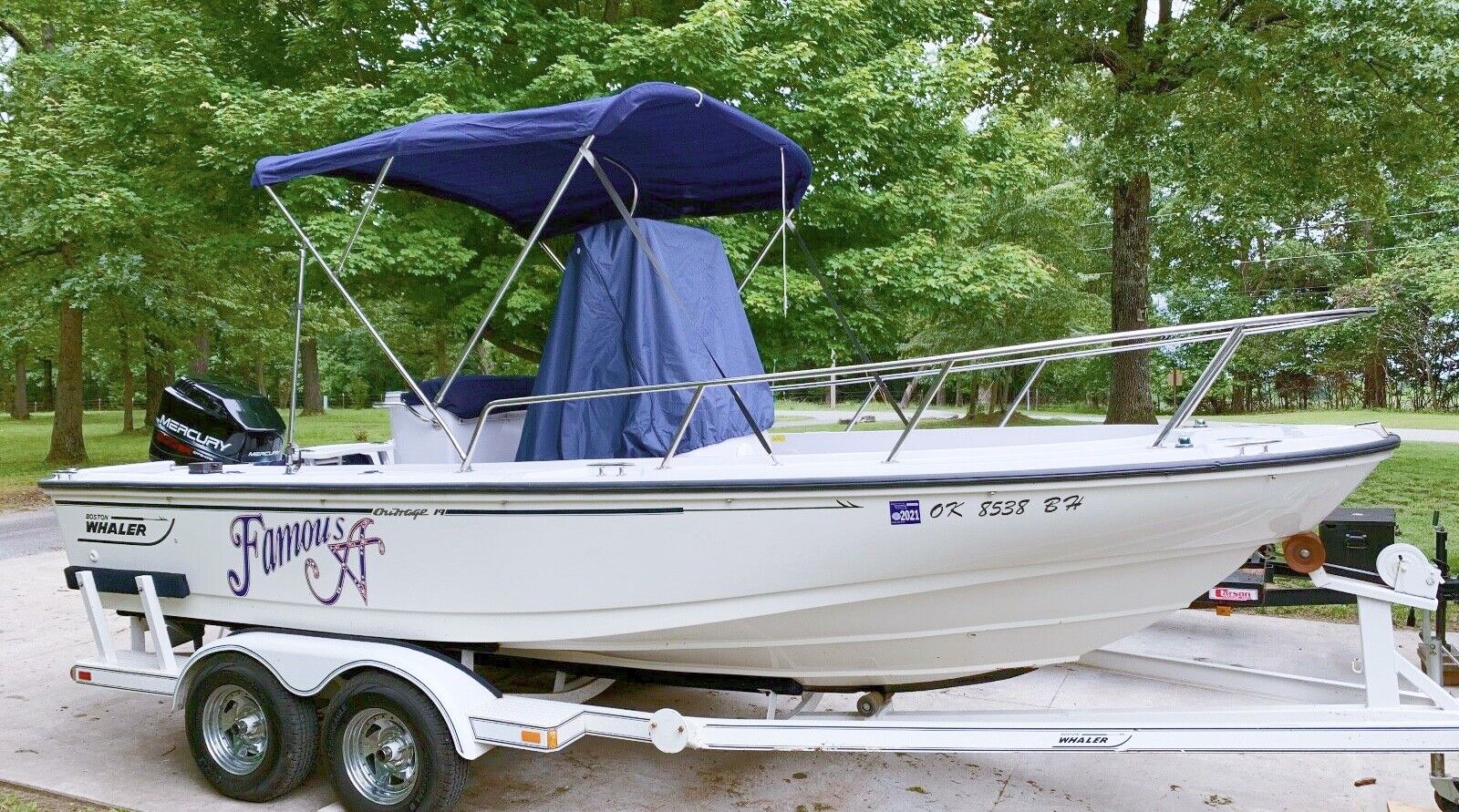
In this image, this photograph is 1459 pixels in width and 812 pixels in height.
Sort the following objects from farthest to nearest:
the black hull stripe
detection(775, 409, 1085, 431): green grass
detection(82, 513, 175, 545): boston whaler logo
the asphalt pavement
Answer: the asphalt pavement → detection(775, 409, 1085, 431): green grass → detection(82, 513, 175, 545): boston whaler logo → the black hull stripe

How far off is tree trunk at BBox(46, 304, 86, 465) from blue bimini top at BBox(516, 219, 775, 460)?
15.2 m

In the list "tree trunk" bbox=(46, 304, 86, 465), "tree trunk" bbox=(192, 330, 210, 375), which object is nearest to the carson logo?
"tree trunk" bbox=(46, 304, 86, 465)

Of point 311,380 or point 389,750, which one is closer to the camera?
point 389,750

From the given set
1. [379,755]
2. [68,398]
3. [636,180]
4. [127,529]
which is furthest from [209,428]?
[68,398]

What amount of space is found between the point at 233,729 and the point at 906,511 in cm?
294

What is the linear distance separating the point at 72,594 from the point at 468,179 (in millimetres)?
5372

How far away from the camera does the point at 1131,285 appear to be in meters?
11.6

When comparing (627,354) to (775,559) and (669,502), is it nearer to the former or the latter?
(669,502)

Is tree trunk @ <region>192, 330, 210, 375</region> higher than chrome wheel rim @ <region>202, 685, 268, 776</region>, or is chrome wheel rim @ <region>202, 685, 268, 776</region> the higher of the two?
tree trunk @ <region>192, 330, 210, 375</region>

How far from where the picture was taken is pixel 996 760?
416 cm

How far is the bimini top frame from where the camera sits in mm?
3236

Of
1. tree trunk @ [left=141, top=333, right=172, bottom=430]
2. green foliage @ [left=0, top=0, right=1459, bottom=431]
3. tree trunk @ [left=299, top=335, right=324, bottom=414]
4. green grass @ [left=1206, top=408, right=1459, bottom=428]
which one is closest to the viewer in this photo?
green foliage @ [left=0, top=0, right=1459, bottom=431]

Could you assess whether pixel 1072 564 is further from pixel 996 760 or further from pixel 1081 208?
pixel 1081 208

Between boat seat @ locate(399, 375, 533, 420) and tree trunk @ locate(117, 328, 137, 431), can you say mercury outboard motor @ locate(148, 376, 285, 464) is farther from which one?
tree trunk @ locate(117, 328, 137, 431)
